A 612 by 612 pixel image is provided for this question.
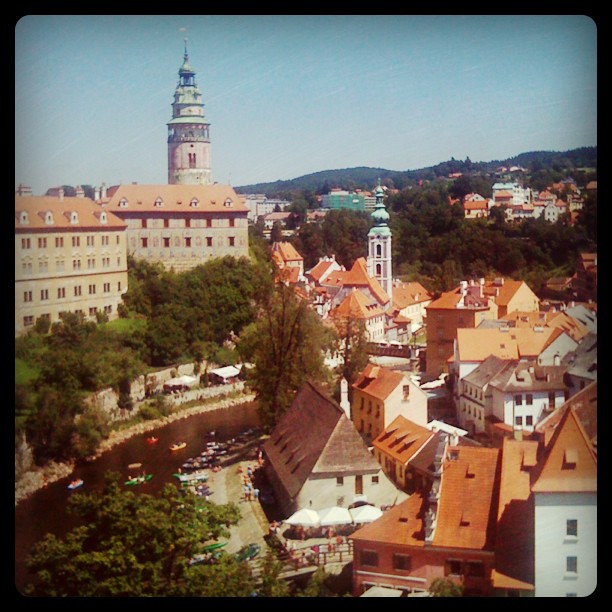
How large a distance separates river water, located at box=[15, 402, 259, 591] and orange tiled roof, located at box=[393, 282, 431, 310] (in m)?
1.20

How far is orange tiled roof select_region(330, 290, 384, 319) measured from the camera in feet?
19.1

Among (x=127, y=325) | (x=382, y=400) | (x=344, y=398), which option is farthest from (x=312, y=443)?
(x=127, y=325)

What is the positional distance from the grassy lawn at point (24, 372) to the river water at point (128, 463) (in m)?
0.67

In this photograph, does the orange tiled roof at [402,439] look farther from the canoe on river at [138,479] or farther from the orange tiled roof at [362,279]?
the canoe on river at [138,479]

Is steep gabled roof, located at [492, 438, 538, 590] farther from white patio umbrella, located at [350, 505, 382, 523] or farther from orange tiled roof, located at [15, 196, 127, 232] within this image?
→ orange tiled roof, located at [15, 196, 127, 232]

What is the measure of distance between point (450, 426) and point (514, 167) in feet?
5.30

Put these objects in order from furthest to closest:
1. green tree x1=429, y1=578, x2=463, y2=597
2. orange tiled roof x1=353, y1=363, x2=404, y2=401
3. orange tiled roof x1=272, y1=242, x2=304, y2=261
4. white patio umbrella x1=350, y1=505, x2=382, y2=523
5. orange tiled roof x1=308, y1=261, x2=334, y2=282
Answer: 1. orange tiled roof x1=272, y1=242, x2=304, y2=261
2. orange tiled roof x1=308, y1=261, x2=334, y2=282
3. orange tiled roof x1=353, y1=363, x2=404, y2=401
4. white patio umbrella x1=350, y1=505, x2=382, y2=523
5. green tree x1=429, y1=578, x2=463, y2=597

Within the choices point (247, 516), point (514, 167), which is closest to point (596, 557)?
point (247, 516)

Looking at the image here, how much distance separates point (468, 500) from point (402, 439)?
707 millimetres

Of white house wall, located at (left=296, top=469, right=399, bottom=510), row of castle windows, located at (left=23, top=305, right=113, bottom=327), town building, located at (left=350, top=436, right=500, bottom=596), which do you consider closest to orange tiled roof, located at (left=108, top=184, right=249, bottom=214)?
row of castle windows, located at (left=23, top=305, right=113, bottom=327)

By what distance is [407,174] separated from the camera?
562 cm

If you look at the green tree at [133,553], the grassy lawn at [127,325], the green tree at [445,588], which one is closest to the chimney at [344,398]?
the green tree at [133,553]

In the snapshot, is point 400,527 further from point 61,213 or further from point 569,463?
point 61,213
